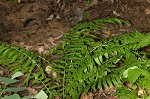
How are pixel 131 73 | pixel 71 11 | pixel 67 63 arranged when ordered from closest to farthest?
pixel 131 73, pixel 67 63, pixel 71 11

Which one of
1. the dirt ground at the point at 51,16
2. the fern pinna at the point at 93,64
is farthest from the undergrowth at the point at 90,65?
the dirt ground at the point at 51,16

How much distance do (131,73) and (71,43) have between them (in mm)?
1116

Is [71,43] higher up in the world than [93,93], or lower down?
higher up

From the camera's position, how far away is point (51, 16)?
4656 mm

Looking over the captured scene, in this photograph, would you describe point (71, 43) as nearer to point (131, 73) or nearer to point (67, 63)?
point (67, 63)

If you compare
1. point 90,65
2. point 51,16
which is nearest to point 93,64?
point 90,65

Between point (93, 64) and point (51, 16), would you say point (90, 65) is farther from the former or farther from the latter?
point (51, 16)

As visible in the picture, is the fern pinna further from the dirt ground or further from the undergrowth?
the dirt ground

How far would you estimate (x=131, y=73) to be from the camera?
2080mm

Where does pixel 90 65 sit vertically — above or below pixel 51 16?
below

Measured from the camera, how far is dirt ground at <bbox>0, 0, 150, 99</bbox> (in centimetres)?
403

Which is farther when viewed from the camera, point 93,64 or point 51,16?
point 51,16

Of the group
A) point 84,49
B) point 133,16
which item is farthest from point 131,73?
point 133,16

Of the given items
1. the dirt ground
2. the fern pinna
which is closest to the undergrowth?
the fern pinna
